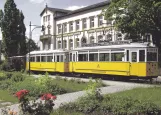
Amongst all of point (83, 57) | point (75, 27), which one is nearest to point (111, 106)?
point (83, 57)

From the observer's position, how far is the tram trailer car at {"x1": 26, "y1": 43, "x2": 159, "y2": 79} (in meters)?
26.9

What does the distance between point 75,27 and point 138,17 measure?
3501cm

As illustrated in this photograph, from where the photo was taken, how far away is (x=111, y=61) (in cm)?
2972

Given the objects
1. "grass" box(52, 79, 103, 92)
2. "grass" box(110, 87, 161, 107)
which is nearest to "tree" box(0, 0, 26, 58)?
"grass" box(52, 79, 103, 92)

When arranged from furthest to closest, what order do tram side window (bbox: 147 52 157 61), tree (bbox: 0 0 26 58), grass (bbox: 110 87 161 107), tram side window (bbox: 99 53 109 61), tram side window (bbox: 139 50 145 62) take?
tree (bbox: 0 0 26 58), tram side window (bbox: 99 53 109 61), tram side window (bbox: 147 52 157 61), tram side window (bbox: 139 50 145 62), grass (bbox: 110 87 161 107)

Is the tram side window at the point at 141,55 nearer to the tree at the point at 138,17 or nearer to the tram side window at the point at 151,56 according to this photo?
the tram side window at the point at 151,56

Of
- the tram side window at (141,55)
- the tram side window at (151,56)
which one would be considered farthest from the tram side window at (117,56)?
the tram side window at (151,56)

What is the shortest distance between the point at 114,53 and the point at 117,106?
18779 mm

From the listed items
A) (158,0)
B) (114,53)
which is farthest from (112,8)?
(114,53)

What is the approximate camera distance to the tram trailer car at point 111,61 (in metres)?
26.9

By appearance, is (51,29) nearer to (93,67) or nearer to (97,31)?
(97,31)

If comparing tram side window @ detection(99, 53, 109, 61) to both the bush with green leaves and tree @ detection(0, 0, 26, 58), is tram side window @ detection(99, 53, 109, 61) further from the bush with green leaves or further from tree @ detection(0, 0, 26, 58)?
tree @ detection(0, 0, 26, 58)

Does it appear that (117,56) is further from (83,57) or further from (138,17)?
(138,17)

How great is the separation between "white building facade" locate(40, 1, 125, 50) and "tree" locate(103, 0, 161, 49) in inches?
635
